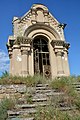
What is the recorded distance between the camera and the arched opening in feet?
51.2

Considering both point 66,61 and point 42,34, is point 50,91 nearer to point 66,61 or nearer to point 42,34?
point 66,61

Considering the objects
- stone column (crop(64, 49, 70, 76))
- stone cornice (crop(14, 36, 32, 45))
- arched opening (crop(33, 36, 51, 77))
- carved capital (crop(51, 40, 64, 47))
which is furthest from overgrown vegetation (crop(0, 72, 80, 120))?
carved capital (crop(51, 40, 64, 47))

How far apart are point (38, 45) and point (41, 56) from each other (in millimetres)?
964

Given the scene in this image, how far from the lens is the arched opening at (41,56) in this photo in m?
15.6

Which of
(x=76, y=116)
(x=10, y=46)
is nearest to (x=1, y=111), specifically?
(x=76, y=116)

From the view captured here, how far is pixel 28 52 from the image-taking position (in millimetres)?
15289

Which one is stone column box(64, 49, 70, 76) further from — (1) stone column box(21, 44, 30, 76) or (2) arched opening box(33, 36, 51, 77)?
(1) stone column box(21, 44, 30, 76)

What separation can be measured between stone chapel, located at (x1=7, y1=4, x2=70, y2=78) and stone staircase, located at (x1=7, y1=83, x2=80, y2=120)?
5725 millimetres

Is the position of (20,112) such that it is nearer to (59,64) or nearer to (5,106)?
(5,106)

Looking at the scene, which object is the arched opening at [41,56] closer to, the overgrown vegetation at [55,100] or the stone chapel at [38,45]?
the stone chapel at [38,45]

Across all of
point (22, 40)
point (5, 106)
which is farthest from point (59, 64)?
point (5, 106)

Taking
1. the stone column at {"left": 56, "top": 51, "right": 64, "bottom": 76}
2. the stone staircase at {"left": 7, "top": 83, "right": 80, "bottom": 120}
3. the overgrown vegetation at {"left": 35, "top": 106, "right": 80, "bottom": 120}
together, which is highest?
the stone column at {"left": 56, "top": 51, "right": 64, "bottom": 76}

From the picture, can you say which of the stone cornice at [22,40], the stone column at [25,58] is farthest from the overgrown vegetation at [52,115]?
the stone cornice at [22,40]

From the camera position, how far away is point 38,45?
16531 millimetres
